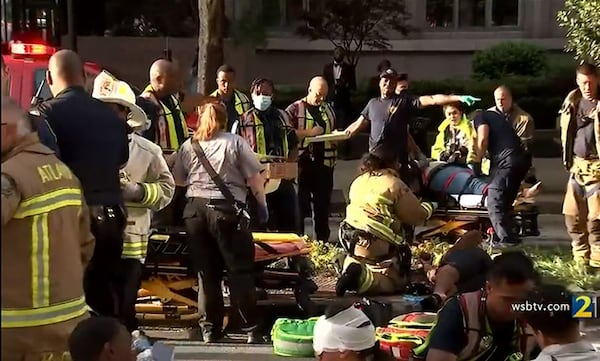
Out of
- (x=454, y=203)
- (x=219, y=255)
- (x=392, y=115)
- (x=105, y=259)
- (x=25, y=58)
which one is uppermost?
(x=25, y=58)

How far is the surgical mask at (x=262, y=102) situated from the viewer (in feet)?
29.0

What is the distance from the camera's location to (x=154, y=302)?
7316mm

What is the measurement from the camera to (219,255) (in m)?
6.86

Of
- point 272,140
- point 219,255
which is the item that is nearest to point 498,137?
point 272,140

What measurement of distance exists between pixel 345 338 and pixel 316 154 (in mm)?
5867

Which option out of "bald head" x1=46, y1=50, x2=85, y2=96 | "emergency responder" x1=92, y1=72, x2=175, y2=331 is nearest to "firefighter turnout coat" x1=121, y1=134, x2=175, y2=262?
"emergency responder" x1=92, y1=72, x2=175, y2=331

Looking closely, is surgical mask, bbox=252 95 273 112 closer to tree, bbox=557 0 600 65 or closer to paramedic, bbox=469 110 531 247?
paramedic, bbox=469 110 531 247

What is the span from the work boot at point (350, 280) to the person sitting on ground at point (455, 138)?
112 inches

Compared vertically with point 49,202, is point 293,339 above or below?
below

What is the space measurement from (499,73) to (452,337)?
18898 millimetres

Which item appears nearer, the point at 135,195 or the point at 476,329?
the point at 476,329

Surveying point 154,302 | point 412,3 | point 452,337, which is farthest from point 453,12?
point 452,337

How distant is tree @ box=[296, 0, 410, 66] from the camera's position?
2294 centimetres

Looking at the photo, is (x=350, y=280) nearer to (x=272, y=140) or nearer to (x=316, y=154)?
(x=272, y=140)
